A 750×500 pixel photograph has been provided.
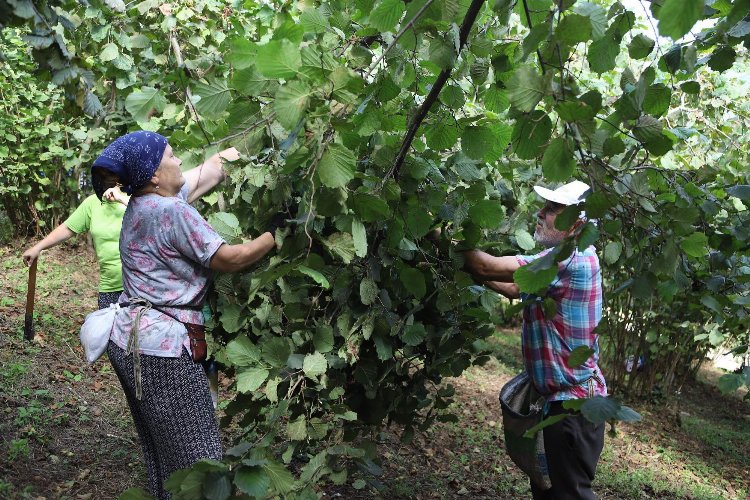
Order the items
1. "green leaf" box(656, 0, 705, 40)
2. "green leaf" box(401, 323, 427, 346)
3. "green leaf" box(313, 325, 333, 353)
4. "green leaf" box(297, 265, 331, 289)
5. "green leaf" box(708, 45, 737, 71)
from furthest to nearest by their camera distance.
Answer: "green leaf" box(401, 323, 427, 346)
"green leaf" box(313, 325, 333, 353)
"green leaf" box(708, 45, 737, 71)
"green leaf" box(297, 265, 331, 289)
"green leaf" box(656, 0, 705, 40)

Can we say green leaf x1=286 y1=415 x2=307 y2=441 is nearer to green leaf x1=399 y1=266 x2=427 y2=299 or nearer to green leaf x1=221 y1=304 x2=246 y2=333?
green leaf x1=221 y1=304 x2=246 y2=333

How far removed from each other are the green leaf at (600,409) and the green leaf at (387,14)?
3.51 ft

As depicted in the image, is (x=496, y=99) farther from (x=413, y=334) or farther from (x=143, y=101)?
(x=143, y=101)

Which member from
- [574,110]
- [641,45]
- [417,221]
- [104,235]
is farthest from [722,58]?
[104,235]

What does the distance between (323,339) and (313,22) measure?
1009 millimetres

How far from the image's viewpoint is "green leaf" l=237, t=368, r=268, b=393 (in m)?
2.01

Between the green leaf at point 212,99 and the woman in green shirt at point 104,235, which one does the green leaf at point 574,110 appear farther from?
the woman in green shirt at point 104,235

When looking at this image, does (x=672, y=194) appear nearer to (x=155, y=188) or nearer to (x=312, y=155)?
(x=312, y=155)

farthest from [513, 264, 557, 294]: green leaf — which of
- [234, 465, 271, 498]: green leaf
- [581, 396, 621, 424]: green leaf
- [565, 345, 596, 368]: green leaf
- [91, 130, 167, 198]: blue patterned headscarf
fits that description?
[91, 130, 167, 198]: blue patterned headscarf

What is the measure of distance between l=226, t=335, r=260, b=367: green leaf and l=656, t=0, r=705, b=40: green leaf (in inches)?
57.0

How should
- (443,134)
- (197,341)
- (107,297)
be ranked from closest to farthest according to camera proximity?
(443,134) → (197,341) → (107,297)

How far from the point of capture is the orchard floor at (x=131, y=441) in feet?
13.4

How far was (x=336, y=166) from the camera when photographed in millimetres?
1643

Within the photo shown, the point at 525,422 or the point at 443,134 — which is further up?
the point at 443,134
